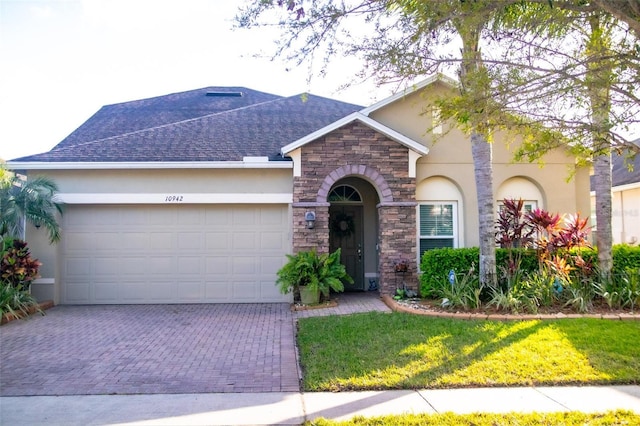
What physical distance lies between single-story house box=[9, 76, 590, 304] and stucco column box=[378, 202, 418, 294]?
0.08 ft

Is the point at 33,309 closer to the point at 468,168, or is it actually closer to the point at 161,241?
the point at 161,241

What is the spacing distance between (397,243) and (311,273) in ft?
7.80

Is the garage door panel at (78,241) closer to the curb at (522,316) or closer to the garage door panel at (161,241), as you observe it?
the garage door panel at (161,241)

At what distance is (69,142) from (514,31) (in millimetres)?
11938

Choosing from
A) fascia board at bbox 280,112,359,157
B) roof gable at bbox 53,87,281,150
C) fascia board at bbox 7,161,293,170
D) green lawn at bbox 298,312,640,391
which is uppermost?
roof gable at bbox 53,87,281,150

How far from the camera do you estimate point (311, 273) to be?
10641 mm

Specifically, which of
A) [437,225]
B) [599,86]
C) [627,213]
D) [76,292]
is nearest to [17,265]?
[76,292]

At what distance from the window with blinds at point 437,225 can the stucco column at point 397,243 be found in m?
0.79

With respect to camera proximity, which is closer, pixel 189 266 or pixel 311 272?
pixel 311 272

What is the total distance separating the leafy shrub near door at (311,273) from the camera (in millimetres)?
10569

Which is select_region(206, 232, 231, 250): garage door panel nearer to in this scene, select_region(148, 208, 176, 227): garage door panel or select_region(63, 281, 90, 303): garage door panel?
select_region(148, 208, 176, 227): garage door panel

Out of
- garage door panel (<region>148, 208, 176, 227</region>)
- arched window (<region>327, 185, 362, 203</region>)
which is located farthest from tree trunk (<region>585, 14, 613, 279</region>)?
garage door panel (<region>148, 208, 176, 227</region>)

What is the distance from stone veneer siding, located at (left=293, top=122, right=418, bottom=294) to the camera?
11430mm

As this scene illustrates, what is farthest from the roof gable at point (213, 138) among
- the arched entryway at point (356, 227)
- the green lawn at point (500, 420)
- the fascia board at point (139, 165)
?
the green lawn at point (500, 420)
